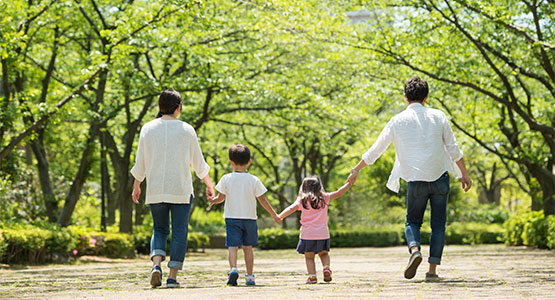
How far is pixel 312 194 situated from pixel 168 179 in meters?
1.69

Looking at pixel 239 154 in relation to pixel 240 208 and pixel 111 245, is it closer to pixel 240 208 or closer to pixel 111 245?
pixel 240 208

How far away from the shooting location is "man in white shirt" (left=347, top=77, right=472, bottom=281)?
6.71m

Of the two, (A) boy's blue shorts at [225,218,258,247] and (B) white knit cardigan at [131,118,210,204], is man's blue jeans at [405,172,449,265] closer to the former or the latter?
(A) boy's blue shorts at [225,218,258,247]

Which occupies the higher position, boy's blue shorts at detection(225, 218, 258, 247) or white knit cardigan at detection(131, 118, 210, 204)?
white knit cardigan at detection(131, 118, 210, 204)

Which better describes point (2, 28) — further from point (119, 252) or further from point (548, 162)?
point (548, 162)

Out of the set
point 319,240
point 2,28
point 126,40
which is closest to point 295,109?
point 126,40

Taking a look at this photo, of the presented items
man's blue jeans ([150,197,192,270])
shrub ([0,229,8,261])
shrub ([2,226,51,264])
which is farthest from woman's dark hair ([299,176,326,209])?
shrub ([2,226,51,264])

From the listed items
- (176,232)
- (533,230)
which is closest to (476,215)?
(533,230)

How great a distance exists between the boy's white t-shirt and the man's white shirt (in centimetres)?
119

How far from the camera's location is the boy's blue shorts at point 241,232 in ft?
23.0

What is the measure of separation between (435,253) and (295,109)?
46.0ft

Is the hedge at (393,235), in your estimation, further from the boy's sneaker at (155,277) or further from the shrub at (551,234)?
the boy's sneaker at (155,277)

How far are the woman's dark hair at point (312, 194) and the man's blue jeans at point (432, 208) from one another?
1022 mm

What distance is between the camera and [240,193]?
7121 millimetres
